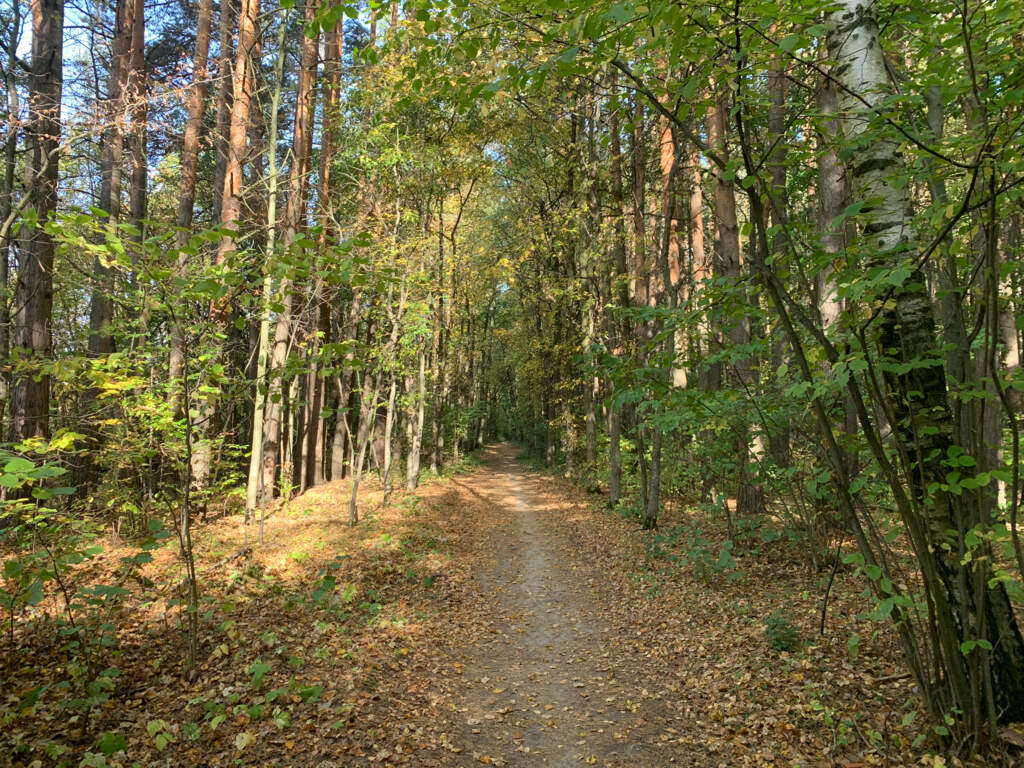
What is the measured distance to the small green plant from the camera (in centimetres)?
481

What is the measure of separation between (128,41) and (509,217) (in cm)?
1389

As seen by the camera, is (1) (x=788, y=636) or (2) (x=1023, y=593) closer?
(2) (x=1023, y=593)

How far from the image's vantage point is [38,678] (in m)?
4.05

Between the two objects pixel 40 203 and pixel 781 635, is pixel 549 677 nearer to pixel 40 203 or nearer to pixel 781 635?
pixel 781 635

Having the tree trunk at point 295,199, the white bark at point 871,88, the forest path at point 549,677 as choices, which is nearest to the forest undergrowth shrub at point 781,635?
the forest path at point 549,677

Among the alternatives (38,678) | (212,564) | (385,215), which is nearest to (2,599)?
(38,678)

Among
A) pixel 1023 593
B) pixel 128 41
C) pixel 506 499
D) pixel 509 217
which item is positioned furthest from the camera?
pixel 509 217

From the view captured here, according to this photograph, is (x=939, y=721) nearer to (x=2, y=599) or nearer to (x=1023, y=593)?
(x=1023, y=593)

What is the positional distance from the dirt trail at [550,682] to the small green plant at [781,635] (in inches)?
49.9

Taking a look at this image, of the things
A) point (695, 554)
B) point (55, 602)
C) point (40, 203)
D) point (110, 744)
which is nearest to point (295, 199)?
point (40, 203)

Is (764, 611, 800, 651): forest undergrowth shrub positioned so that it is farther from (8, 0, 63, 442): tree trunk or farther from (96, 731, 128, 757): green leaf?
(8, 0, 63, 442): tree trunk

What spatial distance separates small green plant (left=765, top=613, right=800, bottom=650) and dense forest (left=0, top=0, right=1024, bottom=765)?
0.04 metres

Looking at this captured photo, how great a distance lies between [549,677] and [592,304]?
10.9 m

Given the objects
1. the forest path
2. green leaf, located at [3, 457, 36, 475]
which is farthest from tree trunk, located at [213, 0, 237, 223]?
green leaf, located at [3, 457, 36, 475]
